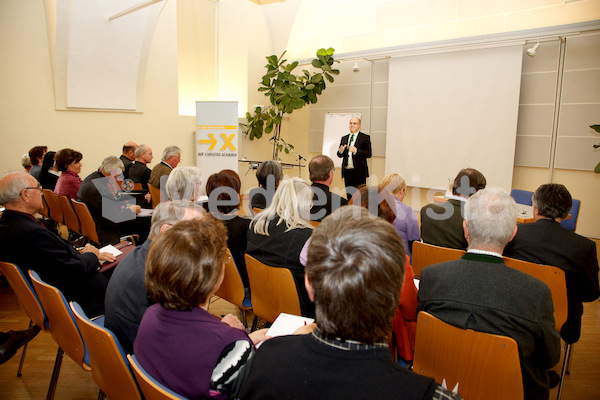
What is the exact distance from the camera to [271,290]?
218 cm

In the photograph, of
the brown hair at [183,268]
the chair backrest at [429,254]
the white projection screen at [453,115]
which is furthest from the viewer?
the white projection screen at [453,115]

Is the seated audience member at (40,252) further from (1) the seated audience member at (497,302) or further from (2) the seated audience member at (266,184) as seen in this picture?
(1) the seated audience member at (497,302)

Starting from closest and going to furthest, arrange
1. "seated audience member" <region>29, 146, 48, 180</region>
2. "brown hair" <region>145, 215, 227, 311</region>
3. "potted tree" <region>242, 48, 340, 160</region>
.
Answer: "brown hair" <region>145, 215, 227, 311</region> < "seated audience member" <region>29, 146, 48, 180</region> < "potted tree" <region>242, 48, 340, 160</region>

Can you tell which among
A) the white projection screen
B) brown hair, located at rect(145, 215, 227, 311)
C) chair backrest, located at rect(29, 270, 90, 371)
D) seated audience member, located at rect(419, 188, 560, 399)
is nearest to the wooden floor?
chair backrest, located at rect(29, 270, 90, 371)

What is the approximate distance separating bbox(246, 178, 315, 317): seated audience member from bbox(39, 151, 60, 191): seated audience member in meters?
3.64

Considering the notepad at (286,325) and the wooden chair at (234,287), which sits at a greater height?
the notepad at (286,325)

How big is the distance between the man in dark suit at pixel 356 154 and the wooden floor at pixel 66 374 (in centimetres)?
347

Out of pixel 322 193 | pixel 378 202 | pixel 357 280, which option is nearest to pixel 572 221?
pixel 322 193

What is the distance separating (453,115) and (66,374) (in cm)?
576

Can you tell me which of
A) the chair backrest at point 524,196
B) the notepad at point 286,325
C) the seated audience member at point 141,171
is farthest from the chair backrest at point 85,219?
the chair backrest at point 524,196

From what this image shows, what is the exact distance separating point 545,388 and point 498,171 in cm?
474

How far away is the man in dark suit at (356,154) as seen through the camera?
5.88 m

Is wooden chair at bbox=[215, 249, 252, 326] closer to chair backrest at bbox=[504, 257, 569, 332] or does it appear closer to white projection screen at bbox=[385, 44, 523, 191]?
chair backrest at bbox=[504, 257, 569, 332]

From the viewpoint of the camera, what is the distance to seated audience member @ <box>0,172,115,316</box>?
2070mm
